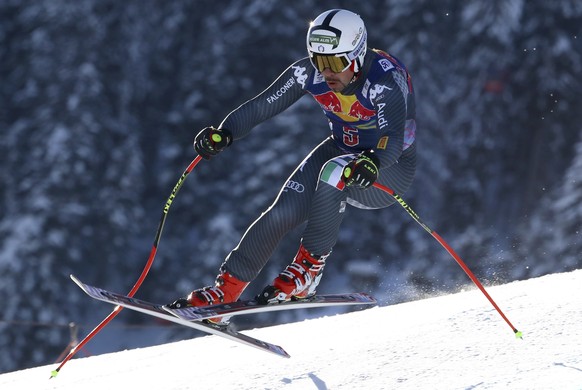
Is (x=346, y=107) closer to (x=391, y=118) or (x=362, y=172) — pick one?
(x=391, y=118)

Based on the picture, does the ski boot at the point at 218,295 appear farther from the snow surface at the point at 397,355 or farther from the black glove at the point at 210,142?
the black glove at the point at 210,142

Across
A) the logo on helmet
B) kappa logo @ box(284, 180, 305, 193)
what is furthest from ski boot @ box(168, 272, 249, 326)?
the logo on helmet

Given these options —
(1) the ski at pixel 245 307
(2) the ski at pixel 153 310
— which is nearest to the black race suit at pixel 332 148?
(1) the ski at pixel 245 307

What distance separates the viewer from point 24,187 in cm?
2377

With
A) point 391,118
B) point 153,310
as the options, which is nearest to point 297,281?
point 153,310

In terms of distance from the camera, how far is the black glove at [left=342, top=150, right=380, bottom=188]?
18.3ft

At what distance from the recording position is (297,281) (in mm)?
6012

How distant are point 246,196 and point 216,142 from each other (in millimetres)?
16304

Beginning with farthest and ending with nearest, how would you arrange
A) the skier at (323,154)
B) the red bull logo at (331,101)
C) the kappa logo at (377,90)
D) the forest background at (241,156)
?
1. the forest background at (241,156)
2. the red bull logo at (331,101)
3. the kappa logo at (377,90)
4. the skier at (323,154)

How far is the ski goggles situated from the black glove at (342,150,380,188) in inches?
26.1

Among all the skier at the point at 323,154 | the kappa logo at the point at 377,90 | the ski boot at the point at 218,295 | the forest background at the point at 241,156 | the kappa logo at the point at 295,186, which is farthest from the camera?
the forest background at the point at 241,156

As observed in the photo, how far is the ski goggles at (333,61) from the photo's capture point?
5.96 meters

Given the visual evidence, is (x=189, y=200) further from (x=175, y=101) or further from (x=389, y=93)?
(x=389, y=93)

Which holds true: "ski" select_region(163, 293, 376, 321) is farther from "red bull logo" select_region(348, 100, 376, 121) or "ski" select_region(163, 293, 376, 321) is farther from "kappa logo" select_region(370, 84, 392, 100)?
"kappa logo" select_region(370, 84, 392, 100)
